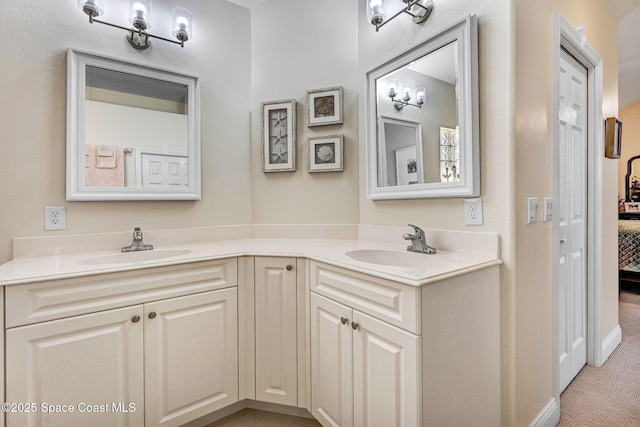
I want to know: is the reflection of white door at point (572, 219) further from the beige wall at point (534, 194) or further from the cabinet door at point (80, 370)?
the cabinet door at point (80, 370)

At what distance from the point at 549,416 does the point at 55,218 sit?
260 centimetres

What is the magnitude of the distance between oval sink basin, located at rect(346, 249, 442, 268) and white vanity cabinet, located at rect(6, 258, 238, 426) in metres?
0.64

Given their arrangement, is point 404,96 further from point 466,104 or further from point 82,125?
point 82,125

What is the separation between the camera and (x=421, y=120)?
162 cm

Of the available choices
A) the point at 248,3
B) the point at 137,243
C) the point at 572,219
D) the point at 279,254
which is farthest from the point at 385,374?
the point at 248,3

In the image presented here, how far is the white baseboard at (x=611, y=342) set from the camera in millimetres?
2154

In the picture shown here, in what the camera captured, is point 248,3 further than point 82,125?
Yes

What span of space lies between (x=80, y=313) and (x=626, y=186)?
6.79 meters

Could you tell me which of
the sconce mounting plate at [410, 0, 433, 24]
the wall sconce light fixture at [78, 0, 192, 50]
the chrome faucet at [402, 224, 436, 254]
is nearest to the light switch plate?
the chrome faucet at [402, 224, 436, 254]

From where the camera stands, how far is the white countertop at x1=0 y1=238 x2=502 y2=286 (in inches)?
43.2

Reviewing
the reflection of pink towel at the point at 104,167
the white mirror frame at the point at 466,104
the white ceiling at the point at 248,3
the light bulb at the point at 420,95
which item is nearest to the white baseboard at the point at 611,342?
the white mirror frame at the point at 466,104

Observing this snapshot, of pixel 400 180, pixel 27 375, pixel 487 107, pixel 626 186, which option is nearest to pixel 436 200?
pixel 400 180

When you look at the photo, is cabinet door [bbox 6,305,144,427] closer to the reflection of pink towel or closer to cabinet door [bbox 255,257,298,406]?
cabinet door [bbox 255,257,298,406]

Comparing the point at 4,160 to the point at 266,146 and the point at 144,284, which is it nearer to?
the point at 144,284
